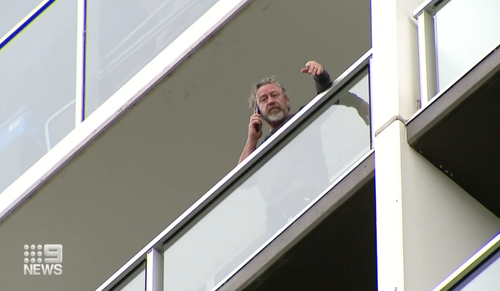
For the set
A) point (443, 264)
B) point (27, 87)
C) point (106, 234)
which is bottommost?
point (443, 264)

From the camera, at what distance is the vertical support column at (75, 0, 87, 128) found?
9.68 metres

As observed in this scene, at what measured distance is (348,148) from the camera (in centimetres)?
648

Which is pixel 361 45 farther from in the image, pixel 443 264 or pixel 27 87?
pixel 443 264

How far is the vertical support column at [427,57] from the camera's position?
21.1 ft

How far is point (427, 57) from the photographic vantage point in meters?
6.50

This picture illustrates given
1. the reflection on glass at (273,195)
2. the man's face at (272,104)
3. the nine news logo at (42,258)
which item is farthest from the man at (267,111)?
the nine news logo at (42,258)

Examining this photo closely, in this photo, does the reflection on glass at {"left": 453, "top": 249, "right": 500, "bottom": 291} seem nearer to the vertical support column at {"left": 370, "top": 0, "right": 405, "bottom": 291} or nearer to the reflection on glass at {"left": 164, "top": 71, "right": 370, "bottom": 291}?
the vertical support column at {"left": 370, "top": 0, "right": 405, "bottom": 291}

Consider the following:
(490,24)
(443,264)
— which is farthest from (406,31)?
(443,264)

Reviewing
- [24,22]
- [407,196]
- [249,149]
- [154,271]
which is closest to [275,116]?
[249,149]

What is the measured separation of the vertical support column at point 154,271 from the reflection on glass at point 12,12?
4.34 meters

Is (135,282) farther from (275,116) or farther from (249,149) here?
(275,116)

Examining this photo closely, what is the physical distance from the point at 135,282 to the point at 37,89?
3.53m

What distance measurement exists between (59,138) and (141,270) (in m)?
3.41

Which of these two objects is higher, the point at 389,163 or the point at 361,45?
the point at 361,45
